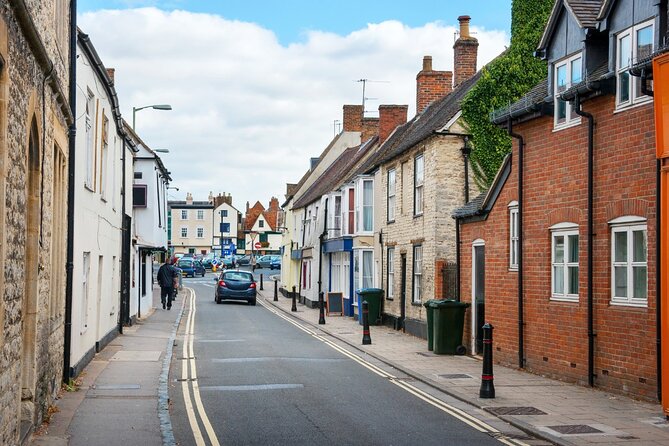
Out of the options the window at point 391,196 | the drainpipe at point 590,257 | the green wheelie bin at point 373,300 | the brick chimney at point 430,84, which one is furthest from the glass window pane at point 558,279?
the brick chimney at point 430,84

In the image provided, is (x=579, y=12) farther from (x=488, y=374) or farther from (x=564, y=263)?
(x=488, y=374)

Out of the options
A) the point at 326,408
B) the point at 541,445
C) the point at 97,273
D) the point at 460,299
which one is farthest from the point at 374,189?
the point at 541,445

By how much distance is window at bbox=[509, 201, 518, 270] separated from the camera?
17.3 metres

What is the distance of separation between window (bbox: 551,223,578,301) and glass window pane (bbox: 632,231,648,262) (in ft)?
5.80

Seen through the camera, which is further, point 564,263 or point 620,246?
point 564,263

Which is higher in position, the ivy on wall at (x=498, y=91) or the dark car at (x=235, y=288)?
the ivy on wall at (x=498, y=91)

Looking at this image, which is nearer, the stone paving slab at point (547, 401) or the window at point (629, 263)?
the stone paving slab at point (547, 401)

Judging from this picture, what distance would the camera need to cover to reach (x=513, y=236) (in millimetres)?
17484

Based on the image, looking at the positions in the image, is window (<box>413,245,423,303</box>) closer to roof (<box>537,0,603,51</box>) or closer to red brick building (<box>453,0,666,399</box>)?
red brick building (<box>453,0,666,399</box>)

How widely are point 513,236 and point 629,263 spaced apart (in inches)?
176

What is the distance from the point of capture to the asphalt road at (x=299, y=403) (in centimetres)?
1030

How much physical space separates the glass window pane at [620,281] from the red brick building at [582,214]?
20 mm

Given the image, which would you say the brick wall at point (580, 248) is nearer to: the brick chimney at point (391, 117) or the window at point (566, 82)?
the window at point (566, 82)

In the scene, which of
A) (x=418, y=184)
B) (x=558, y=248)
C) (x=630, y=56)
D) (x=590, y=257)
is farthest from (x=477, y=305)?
(x=630, y=56)
